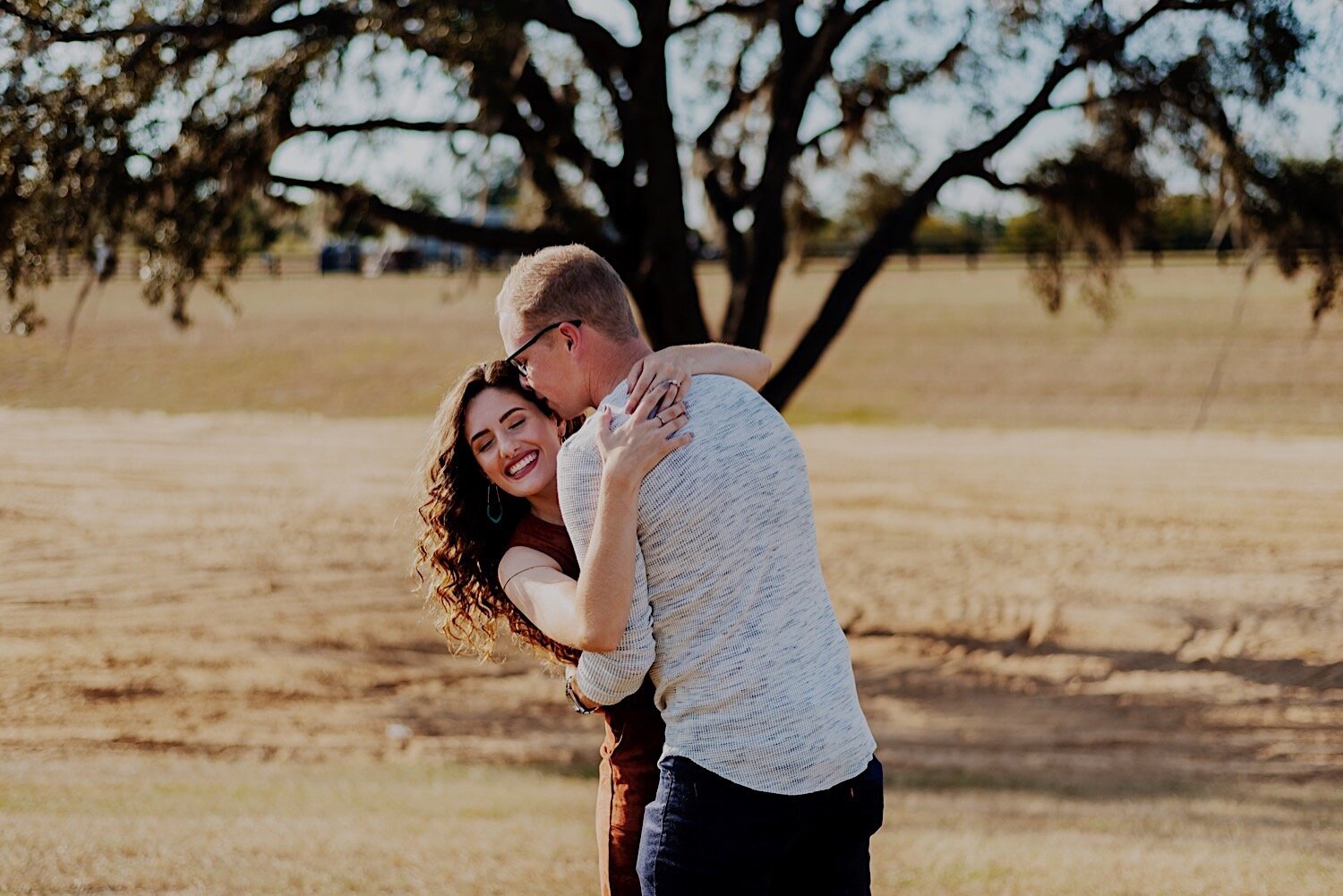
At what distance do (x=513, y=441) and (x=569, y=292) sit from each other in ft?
1.21

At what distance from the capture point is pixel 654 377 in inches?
98.3

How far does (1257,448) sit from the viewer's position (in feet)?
70.3

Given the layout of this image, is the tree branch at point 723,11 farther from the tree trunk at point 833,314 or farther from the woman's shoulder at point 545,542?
the woman's shoulder at point 545,542

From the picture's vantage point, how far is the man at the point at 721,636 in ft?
7.95

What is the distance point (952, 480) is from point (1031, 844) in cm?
1389

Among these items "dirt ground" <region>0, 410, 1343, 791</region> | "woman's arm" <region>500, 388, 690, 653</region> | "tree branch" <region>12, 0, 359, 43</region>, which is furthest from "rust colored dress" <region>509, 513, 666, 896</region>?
"tree branch" <region>12, 0, 359, 43</region>

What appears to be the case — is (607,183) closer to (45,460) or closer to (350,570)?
(350,570)

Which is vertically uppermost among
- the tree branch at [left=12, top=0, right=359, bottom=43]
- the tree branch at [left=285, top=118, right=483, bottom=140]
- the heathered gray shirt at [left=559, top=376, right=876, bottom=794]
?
the tree branch at [left=12, top=0, right=359, bottom=43]

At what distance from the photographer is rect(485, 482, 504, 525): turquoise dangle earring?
2.86m

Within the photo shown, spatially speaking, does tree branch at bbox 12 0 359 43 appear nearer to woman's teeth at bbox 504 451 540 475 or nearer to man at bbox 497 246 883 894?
woman's teeth at bbox 504 451 540 475

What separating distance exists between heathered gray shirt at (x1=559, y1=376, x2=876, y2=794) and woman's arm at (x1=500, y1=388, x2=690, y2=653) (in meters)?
0.04

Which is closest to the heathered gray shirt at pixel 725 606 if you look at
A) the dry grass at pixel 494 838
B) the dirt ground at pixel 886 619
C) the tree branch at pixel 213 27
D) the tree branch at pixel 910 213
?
the dry grass at pixel 494 838

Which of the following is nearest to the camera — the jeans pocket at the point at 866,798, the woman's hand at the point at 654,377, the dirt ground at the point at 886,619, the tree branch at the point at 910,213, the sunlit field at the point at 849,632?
the woman's hand at the point at 654,377

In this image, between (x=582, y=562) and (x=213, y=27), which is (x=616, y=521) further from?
(x=213, y=27)
